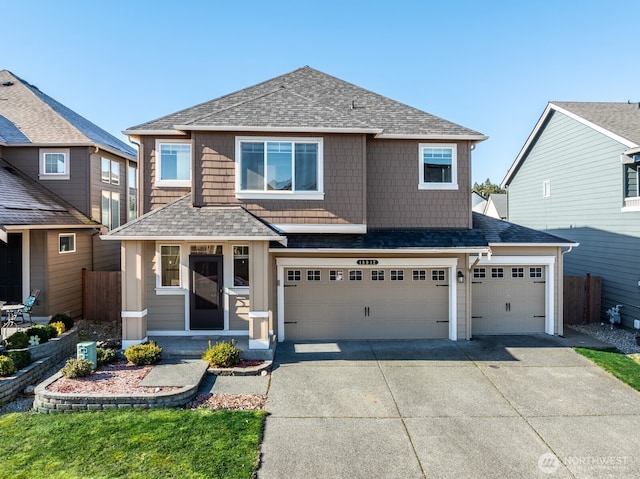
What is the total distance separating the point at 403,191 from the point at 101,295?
10.3 m

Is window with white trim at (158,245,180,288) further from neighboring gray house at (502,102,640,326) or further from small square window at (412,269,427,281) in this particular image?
neighboring gray house at (502,102,640,326)

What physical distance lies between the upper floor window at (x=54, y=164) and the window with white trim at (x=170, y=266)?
616cm

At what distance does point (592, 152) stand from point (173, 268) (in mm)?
14387

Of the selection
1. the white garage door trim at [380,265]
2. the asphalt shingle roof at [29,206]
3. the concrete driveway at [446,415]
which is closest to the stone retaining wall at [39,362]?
the asphalt shingle roof at [29,206]

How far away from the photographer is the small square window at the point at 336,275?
10.3 m

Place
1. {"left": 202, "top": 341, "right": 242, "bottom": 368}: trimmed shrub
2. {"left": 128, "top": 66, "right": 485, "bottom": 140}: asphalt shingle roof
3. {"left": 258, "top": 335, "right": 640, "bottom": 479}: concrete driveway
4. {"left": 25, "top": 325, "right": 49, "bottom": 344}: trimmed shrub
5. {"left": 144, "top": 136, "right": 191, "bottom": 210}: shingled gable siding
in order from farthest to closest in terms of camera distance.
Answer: {"left": 144, "top": 136, "right": 191, "bottom": 210}: shingled gable siding
{"left": 128, "top": 66, "right": 485, "bottom": 140}: asphalt shingle roof
{"left": 25, "top": 325, "right": 49, "bottom": 344}: trimmed shrub
{"left": 202, "top": 341, "right": 242, "bottom": 368}: trimmed shrub
{"left": 258, "top": 335, "right": 640, "bottom": 479}: concrete driveway

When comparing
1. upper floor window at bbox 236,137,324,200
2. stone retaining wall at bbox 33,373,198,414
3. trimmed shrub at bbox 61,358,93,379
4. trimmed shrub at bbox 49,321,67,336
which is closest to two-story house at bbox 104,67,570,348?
upper floor window at bbox 236,137,324,200

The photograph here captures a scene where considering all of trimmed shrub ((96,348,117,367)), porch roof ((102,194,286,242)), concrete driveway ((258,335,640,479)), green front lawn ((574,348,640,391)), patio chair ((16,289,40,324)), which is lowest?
concrete driveway ((258,335,640,479))

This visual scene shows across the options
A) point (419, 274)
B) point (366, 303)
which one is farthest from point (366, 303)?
point (419, 274)

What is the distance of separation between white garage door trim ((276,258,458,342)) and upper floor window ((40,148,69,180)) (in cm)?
890

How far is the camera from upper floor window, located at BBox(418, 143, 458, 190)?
1070 centimetres

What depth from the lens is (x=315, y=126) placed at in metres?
9.50

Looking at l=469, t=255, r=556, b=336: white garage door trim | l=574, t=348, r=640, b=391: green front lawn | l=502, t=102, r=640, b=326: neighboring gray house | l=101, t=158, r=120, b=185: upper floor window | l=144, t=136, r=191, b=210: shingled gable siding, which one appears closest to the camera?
l=574, t=348, r=640, b=391: green front lawn

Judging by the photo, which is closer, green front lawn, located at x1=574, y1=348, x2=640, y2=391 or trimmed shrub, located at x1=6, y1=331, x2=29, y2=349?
green front lawn, located at x1=574, y1=348, x2=640, y2=391
